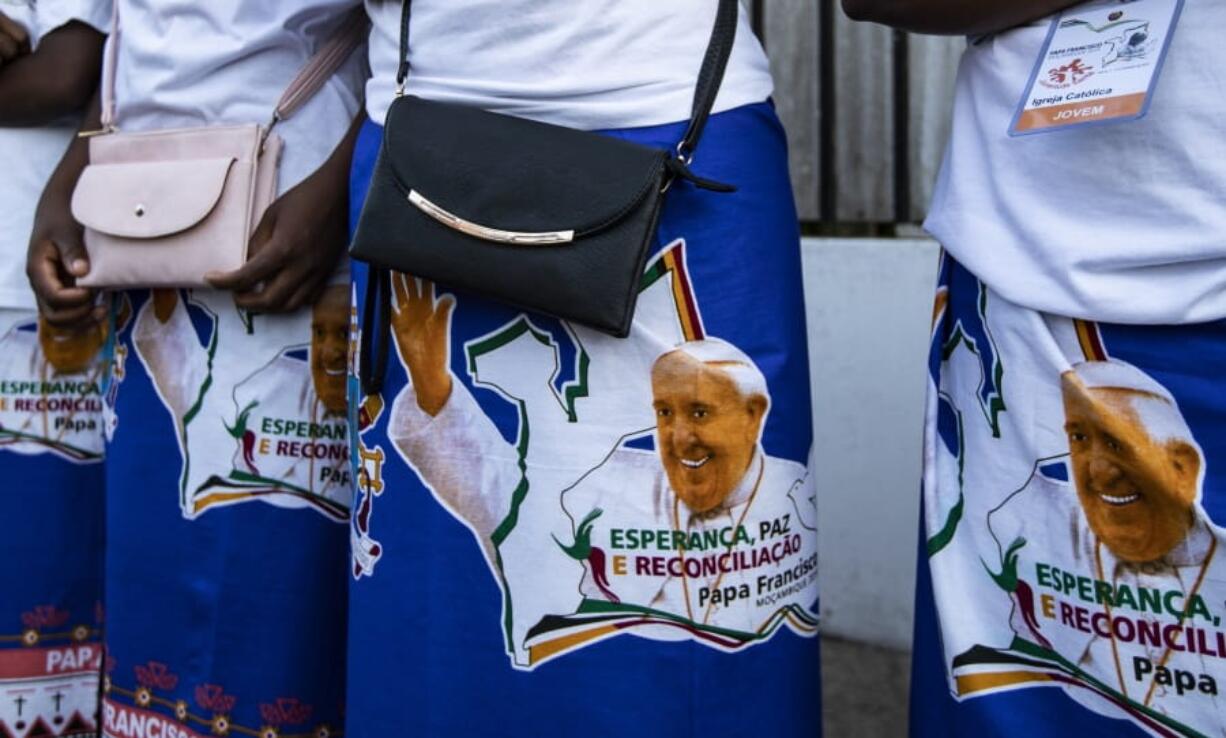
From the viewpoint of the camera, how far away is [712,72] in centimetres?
144

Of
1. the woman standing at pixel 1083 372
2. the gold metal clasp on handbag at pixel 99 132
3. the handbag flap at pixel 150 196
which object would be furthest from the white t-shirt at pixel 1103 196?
the gold metal clasp on handbag at pixel 99 132

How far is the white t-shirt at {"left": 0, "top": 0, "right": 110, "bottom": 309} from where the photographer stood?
1990 millimetres

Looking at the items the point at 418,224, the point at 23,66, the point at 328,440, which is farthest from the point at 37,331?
the point at 418,224

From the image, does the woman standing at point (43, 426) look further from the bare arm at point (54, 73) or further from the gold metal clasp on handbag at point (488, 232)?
the gold metal clasp on handbag at point (488, 232)

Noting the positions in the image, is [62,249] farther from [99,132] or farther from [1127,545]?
[1127,545]

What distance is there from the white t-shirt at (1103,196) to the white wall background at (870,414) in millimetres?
1344

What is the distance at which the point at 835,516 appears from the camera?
2881mm

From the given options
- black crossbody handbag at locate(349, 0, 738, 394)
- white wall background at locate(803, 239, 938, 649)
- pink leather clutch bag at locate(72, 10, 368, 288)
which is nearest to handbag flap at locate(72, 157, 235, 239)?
pink leather clutch bag at locate(72, 10, 368, 288)

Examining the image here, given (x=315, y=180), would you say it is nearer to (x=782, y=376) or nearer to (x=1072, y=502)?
(x=782, y=376)

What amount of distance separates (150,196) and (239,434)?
33 cm

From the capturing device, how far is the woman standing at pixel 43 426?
198cm

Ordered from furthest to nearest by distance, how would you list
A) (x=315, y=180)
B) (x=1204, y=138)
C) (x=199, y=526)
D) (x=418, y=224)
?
1. (x=199, y=526)
2. (x=315, y=180)
3. (x=418, y=224)
4. (x=1204, y=138)

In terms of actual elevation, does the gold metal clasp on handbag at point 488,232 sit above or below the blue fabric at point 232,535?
above

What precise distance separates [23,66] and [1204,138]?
5.20 feet
